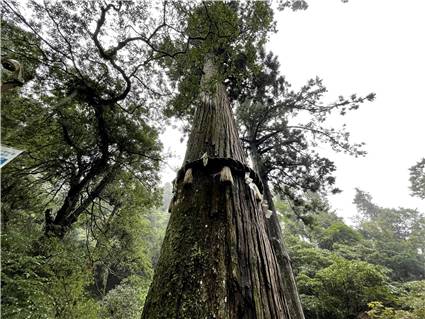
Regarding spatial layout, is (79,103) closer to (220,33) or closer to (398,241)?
(220,33)

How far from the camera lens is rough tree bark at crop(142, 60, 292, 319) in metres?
1.08

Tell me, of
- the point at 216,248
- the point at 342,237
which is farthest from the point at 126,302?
the point at 342,237

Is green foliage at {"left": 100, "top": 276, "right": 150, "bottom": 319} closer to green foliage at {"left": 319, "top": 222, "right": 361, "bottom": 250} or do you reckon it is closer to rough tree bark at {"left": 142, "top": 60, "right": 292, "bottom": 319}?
rough tree bark at {"left": 142, "top": 60, "right": 292, "bottom": 319}

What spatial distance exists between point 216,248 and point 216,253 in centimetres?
3

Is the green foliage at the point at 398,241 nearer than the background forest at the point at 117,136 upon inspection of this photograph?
No

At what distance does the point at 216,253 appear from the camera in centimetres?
126

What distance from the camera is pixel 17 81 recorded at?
4.12 ft

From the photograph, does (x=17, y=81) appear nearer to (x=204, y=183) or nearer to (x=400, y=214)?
(x=204, y=183)

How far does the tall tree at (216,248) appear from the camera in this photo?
109 centimetres

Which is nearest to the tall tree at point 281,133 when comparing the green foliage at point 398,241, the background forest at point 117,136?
the background forest at point 117,136

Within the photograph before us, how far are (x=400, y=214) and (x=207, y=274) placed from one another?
1043 inches

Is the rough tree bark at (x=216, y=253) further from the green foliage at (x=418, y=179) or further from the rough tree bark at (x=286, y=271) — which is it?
the green foliage at (x=418, y=179)

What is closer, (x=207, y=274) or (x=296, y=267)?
(x=207, y=274)

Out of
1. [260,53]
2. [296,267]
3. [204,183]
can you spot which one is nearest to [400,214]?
[296,267]
